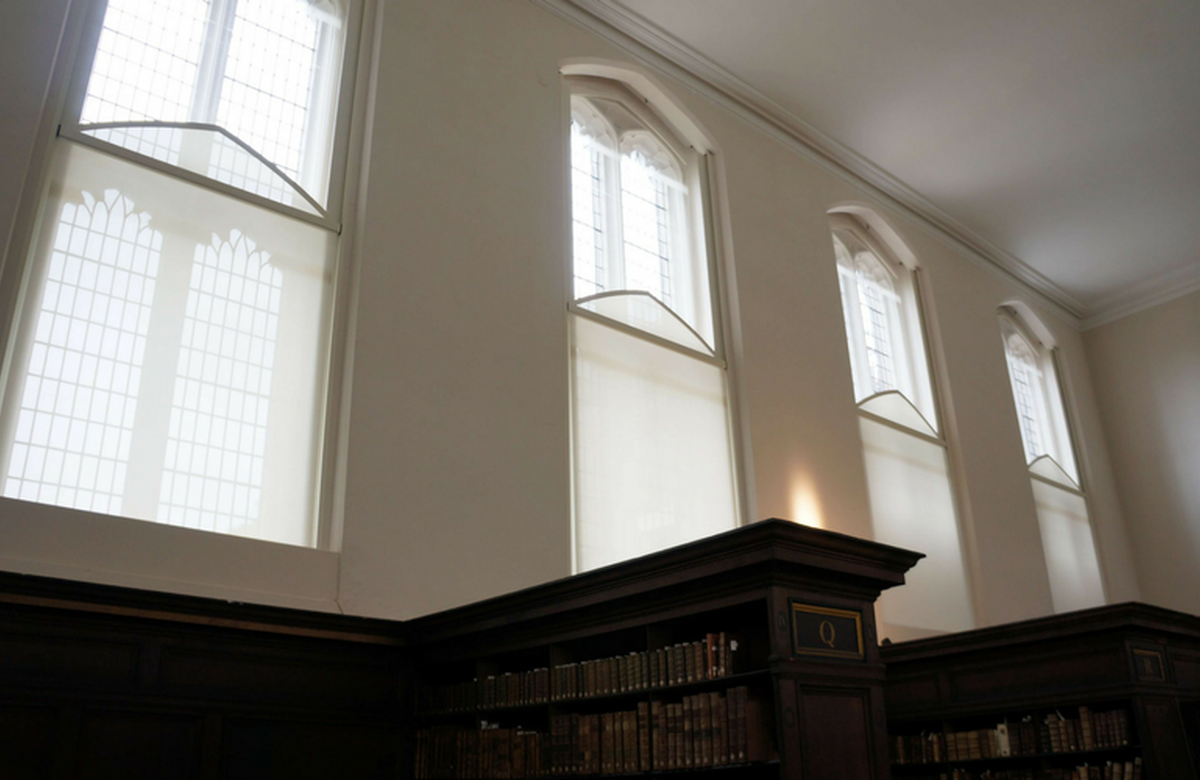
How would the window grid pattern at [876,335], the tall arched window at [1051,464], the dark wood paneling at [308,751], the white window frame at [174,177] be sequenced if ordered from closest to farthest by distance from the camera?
the dark wood paneling at [308,751] → the white window frame at [174,177] → the window grid pattern at [876,335] → the tall arched window at [1051,464]

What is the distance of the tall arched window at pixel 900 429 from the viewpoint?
973cm

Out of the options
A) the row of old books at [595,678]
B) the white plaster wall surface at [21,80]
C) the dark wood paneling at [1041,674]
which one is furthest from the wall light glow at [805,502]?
the white plaster wall surface at [21,80]

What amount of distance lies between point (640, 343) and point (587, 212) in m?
1.22

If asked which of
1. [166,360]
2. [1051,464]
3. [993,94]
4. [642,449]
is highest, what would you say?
[993,94]

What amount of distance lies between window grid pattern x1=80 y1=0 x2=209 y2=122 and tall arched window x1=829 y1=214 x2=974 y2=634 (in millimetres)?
6623

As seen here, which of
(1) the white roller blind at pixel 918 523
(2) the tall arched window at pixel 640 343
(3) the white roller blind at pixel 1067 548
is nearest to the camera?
(2) the tall arched window at pixel 640 343

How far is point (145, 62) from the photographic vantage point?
20.2 feet

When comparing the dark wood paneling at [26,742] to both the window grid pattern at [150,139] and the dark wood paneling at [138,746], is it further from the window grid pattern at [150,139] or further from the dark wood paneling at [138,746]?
the window grid pattern at [150,139]

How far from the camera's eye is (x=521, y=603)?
4.96 m

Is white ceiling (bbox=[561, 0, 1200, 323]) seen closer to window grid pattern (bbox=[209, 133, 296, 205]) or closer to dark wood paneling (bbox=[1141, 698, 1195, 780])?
window grid pattern (bbox=[209, 133, 296, 205])

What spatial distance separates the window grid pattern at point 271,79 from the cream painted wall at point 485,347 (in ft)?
1.63

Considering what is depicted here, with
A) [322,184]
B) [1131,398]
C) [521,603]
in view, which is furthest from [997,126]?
[521,603]

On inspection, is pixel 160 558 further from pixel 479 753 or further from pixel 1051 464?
pixel 1051 464

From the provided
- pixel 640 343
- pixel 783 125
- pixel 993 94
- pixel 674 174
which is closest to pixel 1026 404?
pixel 993 94
